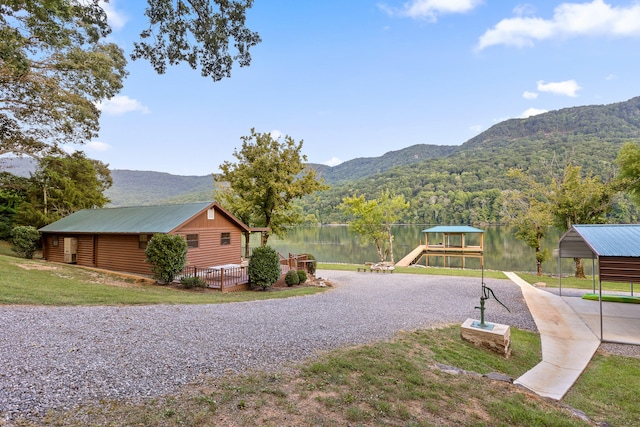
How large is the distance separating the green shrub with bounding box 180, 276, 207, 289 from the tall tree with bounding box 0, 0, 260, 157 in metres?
8.06

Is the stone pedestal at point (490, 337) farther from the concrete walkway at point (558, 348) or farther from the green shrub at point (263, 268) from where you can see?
the green shrub at point (263, 268)

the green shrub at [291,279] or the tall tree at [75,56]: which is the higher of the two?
the tall tree at [75,56]

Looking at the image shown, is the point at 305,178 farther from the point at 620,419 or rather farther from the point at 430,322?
the point at 620,419

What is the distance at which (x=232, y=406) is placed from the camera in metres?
3.29

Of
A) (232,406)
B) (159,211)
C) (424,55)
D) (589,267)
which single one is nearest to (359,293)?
(232,406)

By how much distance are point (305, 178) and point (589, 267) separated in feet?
82.7

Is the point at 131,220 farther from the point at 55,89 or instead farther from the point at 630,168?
the point at 630,168

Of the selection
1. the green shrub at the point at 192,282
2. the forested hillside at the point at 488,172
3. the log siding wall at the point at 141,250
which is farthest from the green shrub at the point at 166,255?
the forested hillside at the point at 488,172

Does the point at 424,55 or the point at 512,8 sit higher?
the point at 424,55

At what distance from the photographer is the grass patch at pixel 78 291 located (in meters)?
8.16

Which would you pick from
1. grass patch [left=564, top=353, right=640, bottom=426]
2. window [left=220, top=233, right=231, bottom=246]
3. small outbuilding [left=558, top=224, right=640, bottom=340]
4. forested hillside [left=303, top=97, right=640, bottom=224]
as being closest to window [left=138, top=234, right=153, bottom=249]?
window [left=220, top=233, right=231, bottom=246]

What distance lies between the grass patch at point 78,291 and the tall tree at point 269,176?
800cm

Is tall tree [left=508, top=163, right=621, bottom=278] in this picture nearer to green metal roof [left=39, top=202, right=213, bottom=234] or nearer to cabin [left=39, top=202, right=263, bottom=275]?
cabin [left=39, top=202, right=263, bottom=275]

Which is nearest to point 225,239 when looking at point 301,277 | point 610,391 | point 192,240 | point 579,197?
point 192,240
